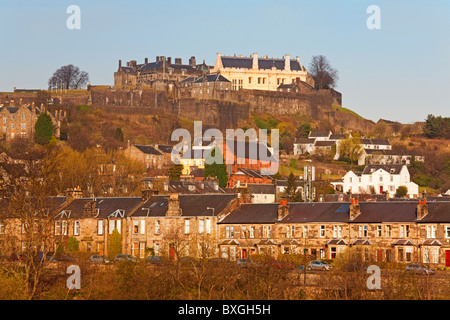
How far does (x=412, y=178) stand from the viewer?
13262 cm

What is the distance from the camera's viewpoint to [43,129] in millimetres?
130125

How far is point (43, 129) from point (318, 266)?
250ft

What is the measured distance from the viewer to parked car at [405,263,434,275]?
54375mm

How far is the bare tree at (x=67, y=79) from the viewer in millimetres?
162925

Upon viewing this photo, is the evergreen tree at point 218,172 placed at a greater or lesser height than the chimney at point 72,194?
greater

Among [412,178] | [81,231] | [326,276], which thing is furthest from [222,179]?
[326,276]

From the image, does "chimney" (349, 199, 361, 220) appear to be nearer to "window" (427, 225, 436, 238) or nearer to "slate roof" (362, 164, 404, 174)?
"window" (427, 225, 436, 238)

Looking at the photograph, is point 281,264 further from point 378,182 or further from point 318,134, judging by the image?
point 318,134

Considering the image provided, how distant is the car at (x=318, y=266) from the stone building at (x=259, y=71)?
104635 mm

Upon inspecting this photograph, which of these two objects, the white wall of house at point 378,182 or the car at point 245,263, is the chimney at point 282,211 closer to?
the car at point 245,263

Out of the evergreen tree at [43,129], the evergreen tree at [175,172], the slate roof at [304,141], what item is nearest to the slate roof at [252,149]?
the evergreen tree at [175,172]

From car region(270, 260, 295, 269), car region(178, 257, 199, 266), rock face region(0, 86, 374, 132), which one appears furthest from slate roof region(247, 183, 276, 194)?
car region(270, 260, 295, 269)

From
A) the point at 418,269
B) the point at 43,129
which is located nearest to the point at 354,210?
the point at 418,269
